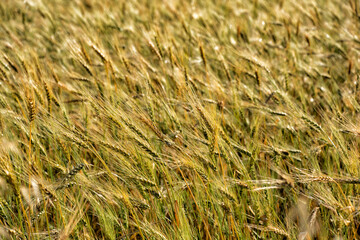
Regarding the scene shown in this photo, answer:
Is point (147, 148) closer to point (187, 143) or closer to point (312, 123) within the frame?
point (187, 143)

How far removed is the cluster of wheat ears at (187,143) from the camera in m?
1.52

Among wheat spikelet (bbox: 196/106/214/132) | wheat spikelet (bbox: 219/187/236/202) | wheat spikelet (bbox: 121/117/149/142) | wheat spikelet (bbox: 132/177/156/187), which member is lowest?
wheat spikelet (bbox: 219/187/236/202)

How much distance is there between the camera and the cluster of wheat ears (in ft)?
4.99


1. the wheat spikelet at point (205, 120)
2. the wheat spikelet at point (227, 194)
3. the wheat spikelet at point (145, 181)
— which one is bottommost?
the wheat spikelet at point (227, 194)

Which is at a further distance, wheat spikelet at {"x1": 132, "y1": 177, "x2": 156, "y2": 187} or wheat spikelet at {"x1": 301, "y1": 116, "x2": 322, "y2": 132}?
wheat spikelet at {"x1": 301, "y1": 116, "x2": 322, "y2": 132}

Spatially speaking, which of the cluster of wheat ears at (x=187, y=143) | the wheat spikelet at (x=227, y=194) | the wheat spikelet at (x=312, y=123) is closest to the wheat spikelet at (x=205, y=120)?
the cluster of wheat ears at (x=187, y=143)

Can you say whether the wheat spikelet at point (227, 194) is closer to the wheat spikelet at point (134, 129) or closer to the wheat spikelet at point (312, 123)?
the wheat spikelet at point (134, 129)

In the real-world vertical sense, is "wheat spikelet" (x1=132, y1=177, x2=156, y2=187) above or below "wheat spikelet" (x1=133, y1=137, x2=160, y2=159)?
below

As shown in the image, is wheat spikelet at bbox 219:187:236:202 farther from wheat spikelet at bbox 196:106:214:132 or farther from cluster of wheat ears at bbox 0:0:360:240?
wheat spikelet at bbox 196:106:214:132

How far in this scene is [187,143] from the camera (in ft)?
5.28

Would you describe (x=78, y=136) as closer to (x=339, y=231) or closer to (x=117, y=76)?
(x=117, y=76)

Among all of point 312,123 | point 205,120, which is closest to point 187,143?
point 205,120

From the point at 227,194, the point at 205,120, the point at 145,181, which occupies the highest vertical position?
the point at 205,120

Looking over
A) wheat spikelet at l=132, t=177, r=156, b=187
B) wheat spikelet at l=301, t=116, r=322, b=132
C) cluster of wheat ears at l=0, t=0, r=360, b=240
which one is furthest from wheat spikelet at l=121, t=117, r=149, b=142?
wheat spikelet at l=301, t=116, r=322, b=132
